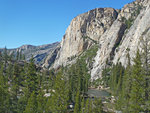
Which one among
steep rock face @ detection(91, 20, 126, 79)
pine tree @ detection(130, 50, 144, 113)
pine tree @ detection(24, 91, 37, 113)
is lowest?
pine tree @ detection(24, 91, 37, 113)

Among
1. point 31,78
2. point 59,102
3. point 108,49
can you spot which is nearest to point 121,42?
point 108,49

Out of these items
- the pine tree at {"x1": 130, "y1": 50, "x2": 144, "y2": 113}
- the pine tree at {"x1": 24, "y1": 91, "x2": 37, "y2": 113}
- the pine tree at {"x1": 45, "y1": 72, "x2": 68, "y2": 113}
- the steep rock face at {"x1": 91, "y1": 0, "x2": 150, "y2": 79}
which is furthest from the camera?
the steep rock face at {"x1": 91, "y1": 0, "x2": 150, "y2": 79}

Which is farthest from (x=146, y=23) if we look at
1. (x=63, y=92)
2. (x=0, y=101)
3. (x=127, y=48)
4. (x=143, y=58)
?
(x=0, y=101)

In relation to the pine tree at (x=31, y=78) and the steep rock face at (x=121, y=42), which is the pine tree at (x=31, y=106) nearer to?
the pine tree at (x=31, y=78)

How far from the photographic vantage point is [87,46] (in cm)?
19925

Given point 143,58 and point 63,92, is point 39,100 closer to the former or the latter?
point 63,92

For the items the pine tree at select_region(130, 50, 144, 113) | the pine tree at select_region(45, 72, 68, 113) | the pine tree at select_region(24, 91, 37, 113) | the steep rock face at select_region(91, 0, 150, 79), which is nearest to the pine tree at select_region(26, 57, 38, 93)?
the pine tree at select_region(24, 91, 37, 113)

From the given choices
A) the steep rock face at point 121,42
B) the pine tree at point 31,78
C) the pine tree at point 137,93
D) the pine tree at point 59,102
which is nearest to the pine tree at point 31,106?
the pine tree at point 59,102

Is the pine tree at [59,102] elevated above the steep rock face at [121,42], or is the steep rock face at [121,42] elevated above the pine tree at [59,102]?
the steep rock face at [121,42]

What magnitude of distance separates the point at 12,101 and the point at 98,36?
561ft

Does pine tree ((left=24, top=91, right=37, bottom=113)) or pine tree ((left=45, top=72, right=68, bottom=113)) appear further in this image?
pine tree ((left=45, top=72, right=68, bottom=113))

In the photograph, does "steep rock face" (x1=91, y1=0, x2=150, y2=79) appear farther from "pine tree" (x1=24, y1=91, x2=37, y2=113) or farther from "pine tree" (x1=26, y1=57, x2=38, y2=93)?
"pine tree" (x1=24, y1=91, x2=37, y2=113)

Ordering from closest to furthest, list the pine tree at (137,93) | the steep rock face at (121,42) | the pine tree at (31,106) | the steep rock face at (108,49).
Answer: the pine tree at (137,93) → the pine tree at (31,106) → the steep rock face at (121,42) → the steep rock face at (108,49)

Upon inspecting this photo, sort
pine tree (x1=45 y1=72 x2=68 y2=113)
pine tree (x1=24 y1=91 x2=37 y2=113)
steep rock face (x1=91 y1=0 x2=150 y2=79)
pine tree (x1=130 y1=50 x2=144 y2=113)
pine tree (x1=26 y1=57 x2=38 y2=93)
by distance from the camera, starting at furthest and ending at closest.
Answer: steep rock face (x1=91 y1=0 x2=150 y2=79), pine tree (x1=26 y1=57 x2=38 y2=93), pine tree (x1=45 y1=72 x2=68 y2=113), pine tree (x1=24 y1=91 x2=37 y2=113), pine tree (x1=130 y1=50 x2=144 y2=113)
